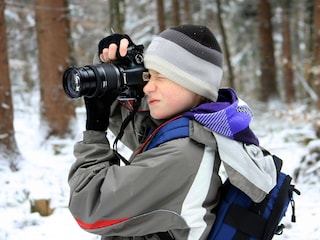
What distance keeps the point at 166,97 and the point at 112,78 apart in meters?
0.25

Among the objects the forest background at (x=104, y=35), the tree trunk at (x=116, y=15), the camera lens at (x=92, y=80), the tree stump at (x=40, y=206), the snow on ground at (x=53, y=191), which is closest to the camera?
the camera lens at (x=92, y=80)

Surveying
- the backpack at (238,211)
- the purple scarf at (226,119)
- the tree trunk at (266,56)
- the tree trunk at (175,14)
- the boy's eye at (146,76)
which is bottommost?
the tree trunk at (266,56)

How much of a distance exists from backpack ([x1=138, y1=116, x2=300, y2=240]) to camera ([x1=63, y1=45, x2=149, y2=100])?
28cm

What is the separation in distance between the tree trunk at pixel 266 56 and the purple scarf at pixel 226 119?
13.1 meters

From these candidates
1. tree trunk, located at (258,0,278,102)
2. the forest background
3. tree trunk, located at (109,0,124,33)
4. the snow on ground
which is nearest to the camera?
the snow on ground

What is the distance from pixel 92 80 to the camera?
189 cm

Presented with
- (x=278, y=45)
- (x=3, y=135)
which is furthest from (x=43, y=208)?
(x=278, y=45)

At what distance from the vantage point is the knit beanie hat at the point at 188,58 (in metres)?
1.88

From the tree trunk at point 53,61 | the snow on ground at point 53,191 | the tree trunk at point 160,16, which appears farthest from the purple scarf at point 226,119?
the tree trunk at point 160,16

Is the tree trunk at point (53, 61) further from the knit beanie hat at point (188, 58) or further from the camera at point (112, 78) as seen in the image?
the knit beanie hat at point (188, 58)

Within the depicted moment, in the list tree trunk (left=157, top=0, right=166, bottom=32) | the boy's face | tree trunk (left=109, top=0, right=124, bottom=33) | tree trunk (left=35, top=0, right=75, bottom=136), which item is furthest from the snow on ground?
tree trunk (left=157, top=0, right=166, bottom=32)

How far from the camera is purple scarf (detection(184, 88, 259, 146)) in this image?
1.75 metres

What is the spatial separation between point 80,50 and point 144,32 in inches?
121

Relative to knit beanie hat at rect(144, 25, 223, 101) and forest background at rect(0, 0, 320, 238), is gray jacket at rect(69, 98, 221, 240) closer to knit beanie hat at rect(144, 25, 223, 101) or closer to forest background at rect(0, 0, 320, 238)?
knit beanie hat at rect(144, 25, 223, 101)
